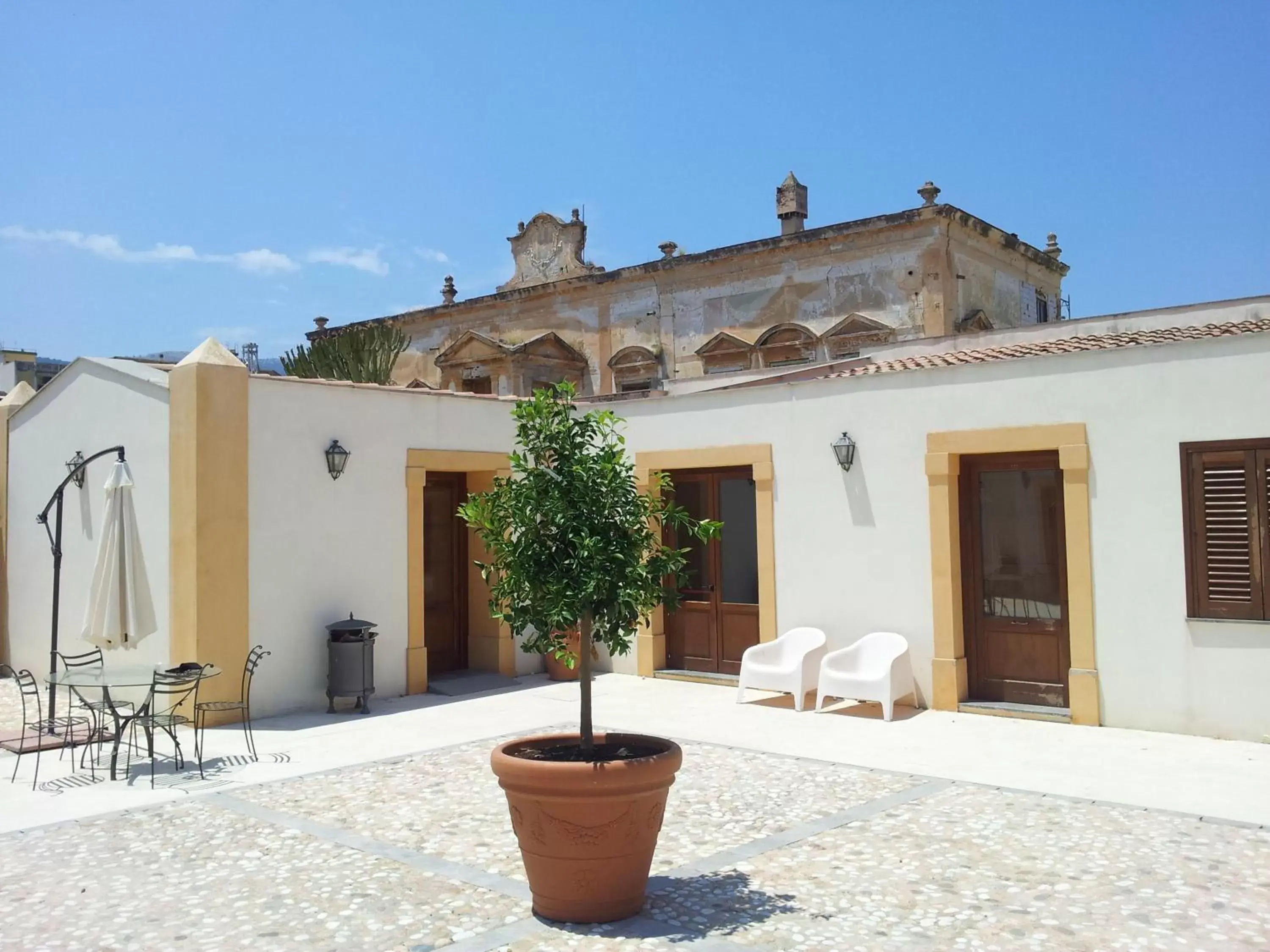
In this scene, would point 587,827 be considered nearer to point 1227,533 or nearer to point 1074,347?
point 1227,533

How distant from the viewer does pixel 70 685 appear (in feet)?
25.0

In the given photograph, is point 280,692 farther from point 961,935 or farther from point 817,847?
point 961,935

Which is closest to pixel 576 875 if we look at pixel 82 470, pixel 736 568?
pixel 736 568

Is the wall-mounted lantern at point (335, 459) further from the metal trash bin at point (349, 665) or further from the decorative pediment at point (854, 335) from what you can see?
the decorative pediment at point (854, 335)

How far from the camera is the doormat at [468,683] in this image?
1156 cm

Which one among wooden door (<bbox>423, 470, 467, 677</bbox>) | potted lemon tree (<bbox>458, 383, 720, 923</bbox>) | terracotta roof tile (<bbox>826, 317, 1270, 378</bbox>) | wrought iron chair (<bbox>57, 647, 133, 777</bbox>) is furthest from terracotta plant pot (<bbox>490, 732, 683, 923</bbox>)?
wooden door (<bbox>423, 470, 467, 677</bbox>)

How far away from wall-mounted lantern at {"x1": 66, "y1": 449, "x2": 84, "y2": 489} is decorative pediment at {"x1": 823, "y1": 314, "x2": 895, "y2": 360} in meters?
14.0

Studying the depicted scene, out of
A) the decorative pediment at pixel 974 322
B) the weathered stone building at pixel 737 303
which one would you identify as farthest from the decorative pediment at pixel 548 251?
the decorative pediment at pixel 974 322

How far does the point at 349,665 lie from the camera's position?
10.3 meters

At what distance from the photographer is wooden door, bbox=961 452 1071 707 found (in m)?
9.66

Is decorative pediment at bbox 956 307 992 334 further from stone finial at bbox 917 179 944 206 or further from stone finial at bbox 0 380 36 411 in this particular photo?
stone finial at bbox 0 380 36 411

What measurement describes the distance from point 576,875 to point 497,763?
2.01 feet

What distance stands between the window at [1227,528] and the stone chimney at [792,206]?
15.0m

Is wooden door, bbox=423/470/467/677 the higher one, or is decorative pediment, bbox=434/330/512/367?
decorative pediment, bbox=434/330/512/367
